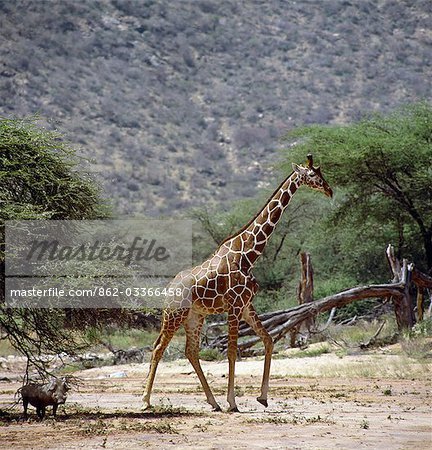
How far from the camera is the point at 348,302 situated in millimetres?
23203

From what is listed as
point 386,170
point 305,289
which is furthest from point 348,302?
point 386,170

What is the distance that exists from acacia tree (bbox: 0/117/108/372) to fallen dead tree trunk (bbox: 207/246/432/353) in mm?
8642

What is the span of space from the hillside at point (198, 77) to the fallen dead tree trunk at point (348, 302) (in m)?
32.0

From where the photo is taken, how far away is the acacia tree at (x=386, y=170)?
2820cm

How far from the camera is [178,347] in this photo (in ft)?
88.3

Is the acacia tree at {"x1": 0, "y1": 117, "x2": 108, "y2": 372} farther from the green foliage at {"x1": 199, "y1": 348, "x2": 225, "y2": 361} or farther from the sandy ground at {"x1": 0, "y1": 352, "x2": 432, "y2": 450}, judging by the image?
the green foliage at {"x1": 199, "y1": 348, "x2": 225, "y2": 361}

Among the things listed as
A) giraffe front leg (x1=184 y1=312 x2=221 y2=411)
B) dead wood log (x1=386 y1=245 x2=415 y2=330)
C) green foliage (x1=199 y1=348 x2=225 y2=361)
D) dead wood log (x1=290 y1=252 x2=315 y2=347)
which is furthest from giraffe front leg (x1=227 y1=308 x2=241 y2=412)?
dead wood log (x1=290 y1=252 x2=315 y2=347)

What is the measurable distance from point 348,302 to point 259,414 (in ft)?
35.2

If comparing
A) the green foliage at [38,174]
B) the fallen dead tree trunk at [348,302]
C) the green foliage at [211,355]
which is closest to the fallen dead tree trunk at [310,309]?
the fallen dead tree trunk at [348,302]

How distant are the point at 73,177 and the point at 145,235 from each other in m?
25.2

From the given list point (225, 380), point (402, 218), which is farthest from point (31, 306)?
point (402, 218)

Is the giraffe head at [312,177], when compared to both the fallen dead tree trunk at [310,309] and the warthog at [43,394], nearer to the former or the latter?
the warthog at [43,394]

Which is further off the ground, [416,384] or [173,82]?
[173,82]

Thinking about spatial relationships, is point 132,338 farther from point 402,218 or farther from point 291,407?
point 291,407
